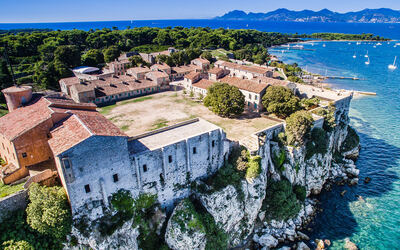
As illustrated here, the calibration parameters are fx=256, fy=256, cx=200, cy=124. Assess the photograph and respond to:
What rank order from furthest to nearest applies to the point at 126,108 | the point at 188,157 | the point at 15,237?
the point at 126,108, the point at 188,157, the point at 15,237

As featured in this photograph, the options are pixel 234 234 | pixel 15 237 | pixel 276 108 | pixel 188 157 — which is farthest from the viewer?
pixel 276 108

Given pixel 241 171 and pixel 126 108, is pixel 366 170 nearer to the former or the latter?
pixel 241 171

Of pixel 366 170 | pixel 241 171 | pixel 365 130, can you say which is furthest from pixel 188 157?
pixel 365 130

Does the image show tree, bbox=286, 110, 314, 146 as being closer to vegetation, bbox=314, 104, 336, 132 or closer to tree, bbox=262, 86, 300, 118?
tree, bbox=262, 86, 300, 118

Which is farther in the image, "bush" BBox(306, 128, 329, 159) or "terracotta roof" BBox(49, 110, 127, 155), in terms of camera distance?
"bush" BBox(306, 128, 329, 159)

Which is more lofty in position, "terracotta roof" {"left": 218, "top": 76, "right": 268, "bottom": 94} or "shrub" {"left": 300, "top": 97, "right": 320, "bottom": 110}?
"terracotta roof" {"left": 218, "top": 76, "right": 268, "bottom": 94}

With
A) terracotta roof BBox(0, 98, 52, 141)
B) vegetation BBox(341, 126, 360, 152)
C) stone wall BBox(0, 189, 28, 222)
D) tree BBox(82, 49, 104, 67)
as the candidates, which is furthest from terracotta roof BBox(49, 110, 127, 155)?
tree BBox(82, 49, 104, 67)
